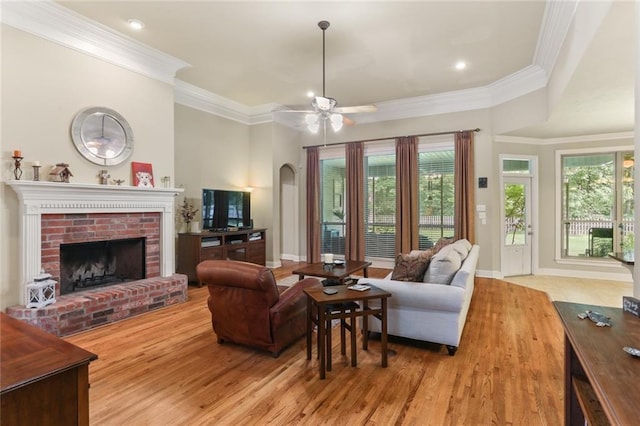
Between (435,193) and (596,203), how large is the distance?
9.24 feet

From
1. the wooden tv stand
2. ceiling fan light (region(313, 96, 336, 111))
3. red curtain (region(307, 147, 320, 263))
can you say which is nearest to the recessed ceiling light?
ceiling fan light (region(313, 96, 336, 111))

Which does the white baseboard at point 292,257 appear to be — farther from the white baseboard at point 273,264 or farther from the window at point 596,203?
the window at point 596,203

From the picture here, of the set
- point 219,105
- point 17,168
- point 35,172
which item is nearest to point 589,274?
point 219,105

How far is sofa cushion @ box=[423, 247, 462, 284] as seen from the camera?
301 cm

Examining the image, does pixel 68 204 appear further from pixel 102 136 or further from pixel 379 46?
pixel 379 46

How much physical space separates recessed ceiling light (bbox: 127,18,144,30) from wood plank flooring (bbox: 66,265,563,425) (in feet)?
11.2

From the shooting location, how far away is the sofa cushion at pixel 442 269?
3.01m

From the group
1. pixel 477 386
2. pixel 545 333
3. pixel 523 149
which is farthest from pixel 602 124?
pixel 477 386

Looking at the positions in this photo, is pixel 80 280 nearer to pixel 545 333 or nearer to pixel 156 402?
pixel 156 402

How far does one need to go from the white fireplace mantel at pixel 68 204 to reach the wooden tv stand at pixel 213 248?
2.07 ft

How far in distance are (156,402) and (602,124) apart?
6.71m

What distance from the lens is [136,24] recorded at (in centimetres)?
372

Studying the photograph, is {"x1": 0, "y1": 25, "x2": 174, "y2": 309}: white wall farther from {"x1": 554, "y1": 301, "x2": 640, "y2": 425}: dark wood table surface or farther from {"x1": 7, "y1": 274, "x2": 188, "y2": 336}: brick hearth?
{"x1": 554, "y1": 301, "x2": 640, "y2": 425}: dark wood table surface

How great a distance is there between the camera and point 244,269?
2738 millimetres
